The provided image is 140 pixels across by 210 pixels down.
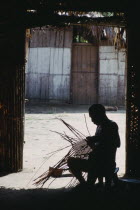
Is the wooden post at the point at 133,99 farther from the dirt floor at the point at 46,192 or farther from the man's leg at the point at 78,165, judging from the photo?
the man's leg at the point at 78,165

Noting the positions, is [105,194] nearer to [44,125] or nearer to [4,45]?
[4,45]

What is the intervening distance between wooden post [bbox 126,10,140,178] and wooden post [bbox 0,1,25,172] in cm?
194

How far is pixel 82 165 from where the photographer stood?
4.60 metres

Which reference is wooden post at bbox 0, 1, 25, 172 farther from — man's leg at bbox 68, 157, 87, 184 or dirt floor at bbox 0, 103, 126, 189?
man's leg at bbox 68, 157, 87, 184

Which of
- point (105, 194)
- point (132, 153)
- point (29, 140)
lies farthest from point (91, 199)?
point (29, 140)

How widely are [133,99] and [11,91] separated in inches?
86.3

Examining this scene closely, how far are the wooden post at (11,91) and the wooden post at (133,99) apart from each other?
1941 mm

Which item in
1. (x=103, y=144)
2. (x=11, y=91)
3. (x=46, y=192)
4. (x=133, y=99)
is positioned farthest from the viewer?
(x=11, y=91)

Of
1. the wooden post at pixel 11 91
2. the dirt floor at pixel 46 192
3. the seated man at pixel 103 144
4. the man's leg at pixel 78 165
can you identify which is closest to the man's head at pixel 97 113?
the seated man at pixel 103 144

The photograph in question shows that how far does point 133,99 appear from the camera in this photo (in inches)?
219

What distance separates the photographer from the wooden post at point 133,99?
17.9ft

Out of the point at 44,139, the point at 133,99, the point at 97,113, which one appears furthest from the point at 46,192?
the point at 44,139

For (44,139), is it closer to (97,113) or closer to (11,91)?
(11,91)

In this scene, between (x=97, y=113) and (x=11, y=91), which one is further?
(x=11, y=91)
